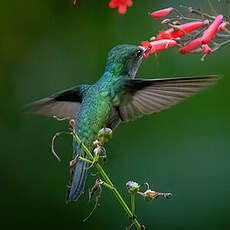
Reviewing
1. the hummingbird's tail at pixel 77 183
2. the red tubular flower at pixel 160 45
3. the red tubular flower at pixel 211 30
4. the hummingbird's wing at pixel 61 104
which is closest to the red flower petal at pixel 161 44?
the red tubular flower at pixel 160 45

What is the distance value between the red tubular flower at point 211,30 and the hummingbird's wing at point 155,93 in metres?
0.24

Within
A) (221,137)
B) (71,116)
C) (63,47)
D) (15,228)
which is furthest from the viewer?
(63,47)

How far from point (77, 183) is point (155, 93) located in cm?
51

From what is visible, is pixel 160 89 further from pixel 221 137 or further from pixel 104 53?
pixel 104 53

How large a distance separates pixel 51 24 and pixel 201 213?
5.94 ft

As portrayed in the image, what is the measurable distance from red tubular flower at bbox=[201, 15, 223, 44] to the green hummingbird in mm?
251

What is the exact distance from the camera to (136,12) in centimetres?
318

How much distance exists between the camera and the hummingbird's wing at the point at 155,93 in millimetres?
1546

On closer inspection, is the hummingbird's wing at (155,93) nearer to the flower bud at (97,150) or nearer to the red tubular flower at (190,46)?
the red tubular flower at (190,46)

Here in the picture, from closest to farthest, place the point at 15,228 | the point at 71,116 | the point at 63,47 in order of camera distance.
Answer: the point at 71,116 < the point at 15,228 < the point at 63,47

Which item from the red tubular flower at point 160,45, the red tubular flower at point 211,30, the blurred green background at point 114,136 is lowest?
the blurred green background at point 114,136

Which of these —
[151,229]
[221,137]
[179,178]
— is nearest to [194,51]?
[221,137]

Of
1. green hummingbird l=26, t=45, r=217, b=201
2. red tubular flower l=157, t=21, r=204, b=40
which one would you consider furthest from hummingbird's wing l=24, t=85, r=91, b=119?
red tubular flower l=157, t=21, r=204, b=40

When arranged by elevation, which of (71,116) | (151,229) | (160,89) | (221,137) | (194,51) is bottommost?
(151,229)
